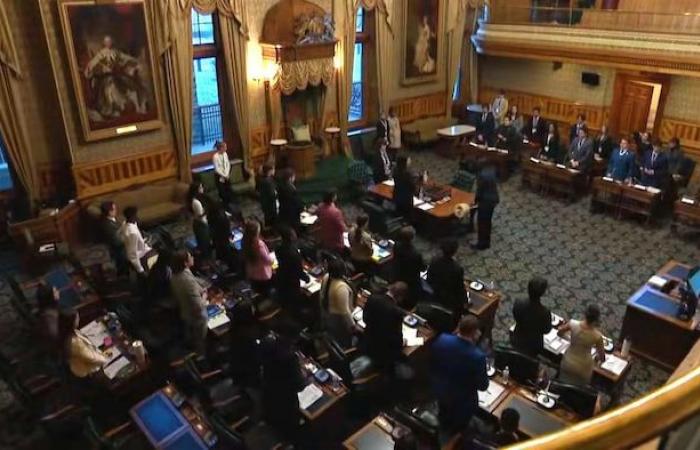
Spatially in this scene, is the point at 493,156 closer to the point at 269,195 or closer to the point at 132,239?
the point at 269,195

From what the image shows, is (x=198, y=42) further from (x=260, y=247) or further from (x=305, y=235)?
(x=260, y=247)

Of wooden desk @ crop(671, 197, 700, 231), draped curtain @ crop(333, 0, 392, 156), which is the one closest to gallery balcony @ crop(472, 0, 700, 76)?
wooden desk @ crop(671, 197, 700, 231)

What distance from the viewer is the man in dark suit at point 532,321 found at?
5.31 m

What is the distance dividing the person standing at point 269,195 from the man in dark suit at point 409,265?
3058 mm

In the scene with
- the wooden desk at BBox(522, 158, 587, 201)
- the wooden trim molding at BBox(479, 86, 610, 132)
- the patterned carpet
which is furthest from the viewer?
the wooden trim molding at BBox(479, 86, 610, 132)

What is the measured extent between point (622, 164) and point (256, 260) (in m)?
8.14

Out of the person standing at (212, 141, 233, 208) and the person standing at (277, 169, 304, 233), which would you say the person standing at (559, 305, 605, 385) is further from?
the person standing at (212, 141, 233, 208)

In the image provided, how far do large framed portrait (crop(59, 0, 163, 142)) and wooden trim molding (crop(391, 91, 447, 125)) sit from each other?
23.1 ft

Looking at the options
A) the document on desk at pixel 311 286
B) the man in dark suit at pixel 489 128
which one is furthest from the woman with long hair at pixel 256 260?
the man in dark suit at pixel 489 128

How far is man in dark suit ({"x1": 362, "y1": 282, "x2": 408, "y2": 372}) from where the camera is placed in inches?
214

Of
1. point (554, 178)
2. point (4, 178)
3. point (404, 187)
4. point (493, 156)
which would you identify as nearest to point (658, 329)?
point (404, 187)

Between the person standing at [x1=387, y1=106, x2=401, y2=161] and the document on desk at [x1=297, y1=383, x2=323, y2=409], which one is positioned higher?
the person standing at [x1=387, y1=106, x2=401, y2=161]

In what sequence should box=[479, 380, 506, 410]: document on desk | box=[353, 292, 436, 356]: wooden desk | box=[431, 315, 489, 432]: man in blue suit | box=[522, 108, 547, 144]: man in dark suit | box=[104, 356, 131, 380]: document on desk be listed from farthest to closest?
box=[522, 108, 547, 144]: man in dark suit < box=[353, 292, 436, 356]: wooden desk < box=[104, 356, 131, 380]: document on desk < box=[479, 380, 506, 410]: document on desk < box=[431, 315, 489, 432]: man in blue suit

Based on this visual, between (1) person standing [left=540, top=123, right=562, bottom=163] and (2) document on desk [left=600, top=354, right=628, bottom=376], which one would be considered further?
(1) person standing [left=540, top=123, right=562, bottom=163]
